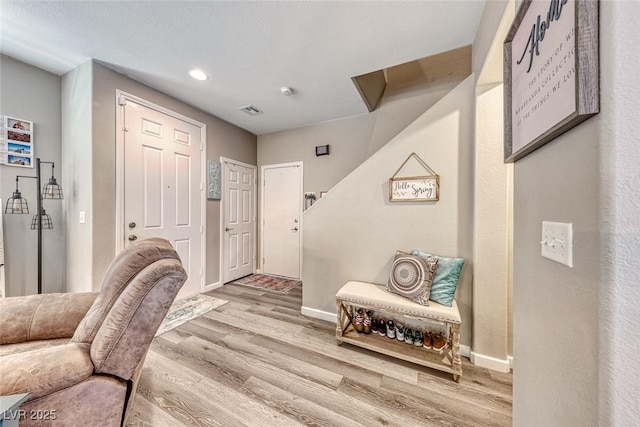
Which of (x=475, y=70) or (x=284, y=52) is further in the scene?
(x=284, y=52)

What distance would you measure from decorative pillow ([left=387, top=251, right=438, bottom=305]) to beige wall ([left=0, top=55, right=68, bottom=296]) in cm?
333

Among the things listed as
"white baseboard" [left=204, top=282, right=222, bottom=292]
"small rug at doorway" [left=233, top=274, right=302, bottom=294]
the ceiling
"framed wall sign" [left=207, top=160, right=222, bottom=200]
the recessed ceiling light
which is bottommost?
"small rug at doorway" [left=233, top=274, right=302, bottom=294]

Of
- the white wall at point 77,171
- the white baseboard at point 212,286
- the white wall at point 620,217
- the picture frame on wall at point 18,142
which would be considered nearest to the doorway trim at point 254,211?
the white baseboard at point 212,286

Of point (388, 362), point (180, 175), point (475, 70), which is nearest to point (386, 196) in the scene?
point (475, 70)

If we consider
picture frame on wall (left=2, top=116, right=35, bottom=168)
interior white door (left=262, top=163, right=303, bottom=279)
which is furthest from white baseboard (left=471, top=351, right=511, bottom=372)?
picture frame on wall (left=2, top=116, right=35, bottom=168)

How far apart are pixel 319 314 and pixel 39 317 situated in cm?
206

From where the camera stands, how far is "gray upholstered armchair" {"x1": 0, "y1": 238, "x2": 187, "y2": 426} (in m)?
0.84

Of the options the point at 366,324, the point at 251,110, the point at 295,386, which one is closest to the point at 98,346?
the point at 295,386

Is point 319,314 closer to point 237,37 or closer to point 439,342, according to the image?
point 439,342

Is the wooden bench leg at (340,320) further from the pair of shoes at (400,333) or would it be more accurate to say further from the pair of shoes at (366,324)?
the pair of shoes at (400,333)

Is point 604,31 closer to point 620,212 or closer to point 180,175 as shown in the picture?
point 620,212

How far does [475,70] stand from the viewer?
1.77m

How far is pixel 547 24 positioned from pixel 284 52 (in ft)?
6.25

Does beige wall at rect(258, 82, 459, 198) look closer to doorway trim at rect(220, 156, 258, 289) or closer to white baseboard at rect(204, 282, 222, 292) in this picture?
doorway trim at rect(220, 156, 258, 289)
